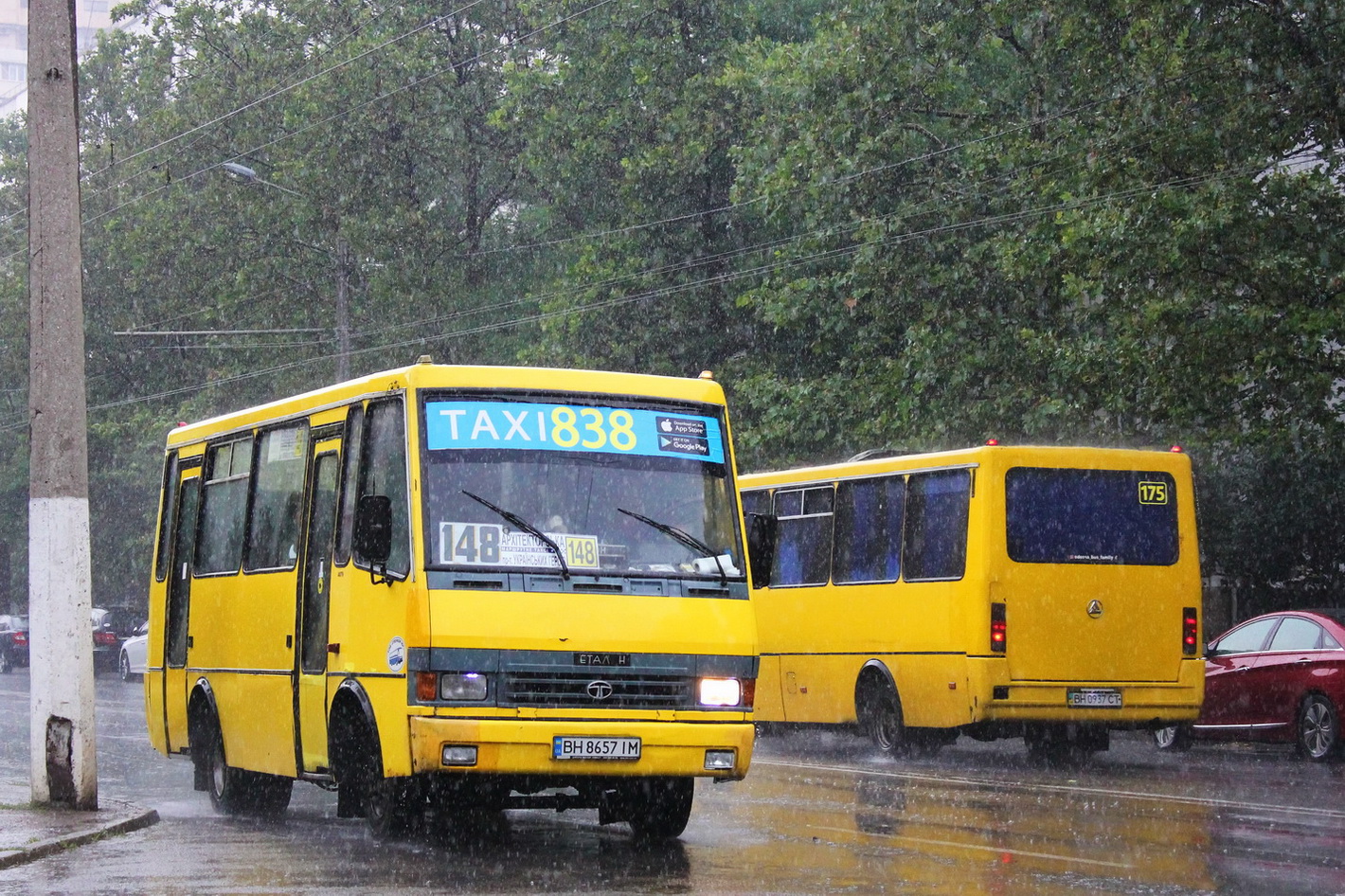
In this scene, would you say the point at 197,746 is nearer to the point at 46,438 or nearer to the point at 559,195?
the point at 46,438

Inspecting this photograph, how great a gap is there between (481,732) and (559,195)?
31.4 meters

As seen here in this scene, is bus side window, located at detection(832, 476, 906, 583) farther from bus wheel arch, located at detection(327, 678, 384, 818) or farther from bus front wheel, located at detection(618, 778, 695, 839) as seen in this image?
bus wheel arch, located at detection(327, 678, 384, 818)

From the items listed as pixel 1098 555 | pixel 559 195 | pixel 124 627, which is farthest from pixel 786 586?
pixel 124 627

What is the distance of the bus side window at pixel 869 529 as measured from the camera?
67.2ft

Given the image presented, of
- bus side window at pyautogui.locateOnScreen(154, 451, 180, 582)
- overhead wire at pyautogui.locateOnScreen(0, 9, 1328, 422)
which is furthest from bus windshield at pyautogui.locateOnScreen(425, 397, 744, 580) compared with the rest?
overhead wire at pyautogui.locateOnScreen(0, 9, 1328, 422)

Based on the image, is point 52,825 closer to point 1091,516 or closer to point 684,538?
point 684,538

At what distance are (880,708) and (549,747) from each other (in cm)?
1017

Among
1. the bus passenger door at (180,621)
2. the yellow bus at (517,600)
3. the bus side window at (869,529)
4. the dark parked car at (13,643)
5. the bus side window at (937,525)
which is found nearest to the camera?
the yellow bus at (517,600)

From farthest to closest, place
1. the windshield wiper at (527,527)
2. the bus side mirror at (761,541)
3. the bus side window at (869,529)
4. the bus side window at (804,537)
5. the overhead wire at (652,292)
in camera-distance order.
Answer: the overhead wire at (652,292) < the bus side window at (804,537) < the bus side window at (869,529) < the bus side mirror at (761,541) < the windshield wiper at (527,527)

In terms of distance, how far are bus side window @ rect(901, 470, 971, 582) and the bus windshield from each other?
7.57 meters

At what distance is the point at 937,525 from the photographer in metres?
19.7

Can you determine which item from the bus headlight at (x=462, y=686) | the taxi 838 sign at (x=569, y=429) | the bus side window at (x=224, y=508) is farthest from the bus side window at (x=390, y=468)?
the bus side window at (x=224, y=508)

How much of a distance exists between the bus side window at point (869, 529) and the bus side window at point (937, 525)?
0.22 m

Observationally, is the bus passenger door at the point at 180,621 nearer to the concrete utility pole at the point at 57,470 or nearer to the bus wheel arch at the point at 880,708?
the concrete utility pole at the point at 57,470
